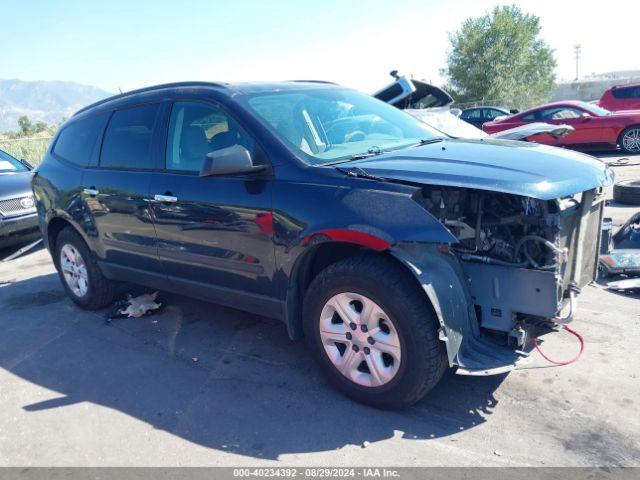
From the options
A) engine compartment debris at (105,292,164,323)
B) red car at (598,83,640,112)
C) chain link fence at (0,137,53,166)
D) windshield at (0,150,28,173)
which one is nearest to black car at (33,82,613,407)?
engine compartment debris at (105,292,164,323)

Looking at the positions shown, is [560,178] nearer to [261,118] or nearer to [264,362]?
[261,118]

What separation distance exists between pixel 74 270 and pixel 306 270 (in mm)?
3043

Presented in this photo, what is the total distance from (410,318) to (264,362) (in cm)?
145

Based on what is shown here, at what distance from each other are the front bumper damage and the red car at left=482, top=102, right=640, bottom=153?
10311 mm

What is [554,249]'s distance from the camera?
290 centimetres

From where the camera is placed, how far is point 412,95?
8.02m

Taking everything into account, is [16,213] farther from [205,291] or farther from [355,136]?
[355,136]

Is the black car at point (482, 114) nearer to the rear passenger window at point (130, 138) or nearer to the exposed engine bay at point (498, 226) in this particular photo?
the rear passenger window at point (130, 138)

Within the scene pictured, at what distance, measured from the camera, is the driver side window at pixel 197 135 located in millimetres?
3738

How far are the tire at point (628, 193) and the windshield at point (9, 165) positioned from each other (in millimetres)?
9706

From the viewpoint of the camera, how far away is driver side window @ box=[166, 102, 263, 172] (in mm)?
3738

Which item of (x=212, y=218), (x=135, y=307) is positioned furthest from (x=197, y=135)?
(x=135, y=307)

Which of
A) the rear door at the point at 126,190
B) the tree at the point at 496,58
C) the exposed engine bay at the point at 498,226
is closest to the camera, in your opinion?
the exposed engine bay at the point at 498,226

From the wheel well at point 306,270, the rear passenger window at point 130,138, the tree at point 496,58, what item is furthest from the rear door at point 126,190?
the tree at point 496,58
